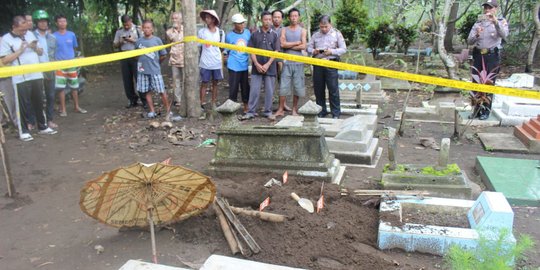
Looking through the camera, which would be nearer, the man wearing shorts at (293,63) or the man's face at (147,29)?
the man wearing shorts at (293,63)

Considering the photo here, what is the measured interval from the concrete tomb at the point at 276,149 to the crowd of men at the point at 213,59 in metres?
2.50

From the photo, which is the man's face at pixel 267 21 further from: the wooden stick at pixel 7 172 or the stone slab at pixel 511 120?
the wooden stick at pixel 7 172

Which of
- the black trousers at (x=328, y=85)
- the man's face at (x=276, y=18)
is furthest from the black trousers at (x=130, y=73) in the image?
the black trousers at (x=328, y=85)

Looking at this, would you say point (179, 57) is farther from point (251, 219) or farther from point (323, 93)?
point (251, 219)

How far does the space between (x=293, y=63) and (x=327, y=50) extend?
2.56 ft

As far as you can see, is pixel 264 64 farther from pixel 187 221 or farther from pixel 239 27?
pixel 187 221

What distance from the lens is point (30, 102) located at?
6.70 meters

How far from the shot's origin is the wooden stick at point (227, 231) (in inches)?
→ 132

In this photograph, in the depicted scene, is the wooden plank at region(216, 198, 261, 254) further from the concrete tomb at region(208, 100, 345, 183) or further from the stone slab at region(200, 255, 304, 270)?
the concrete tomb at region(208, 100, 345, 183)

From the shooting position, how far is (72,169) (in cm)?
534

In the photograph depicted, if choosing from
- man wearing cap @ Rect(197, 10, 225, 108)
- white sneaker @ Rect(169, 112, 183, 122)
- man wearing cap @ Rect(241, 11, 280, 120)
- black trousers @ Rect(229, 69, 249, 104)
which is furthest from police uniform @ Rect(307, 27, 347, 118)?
white sneaker @ Rect(169, 112, 183, 122)

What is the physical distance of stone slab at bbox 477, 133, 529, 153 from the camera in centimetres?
564

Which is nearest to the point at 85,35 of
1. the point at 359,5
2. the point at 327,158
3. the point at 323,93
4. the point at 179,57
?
the point at 179,57

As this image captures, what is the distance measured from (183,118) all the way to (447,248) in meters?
5.17
